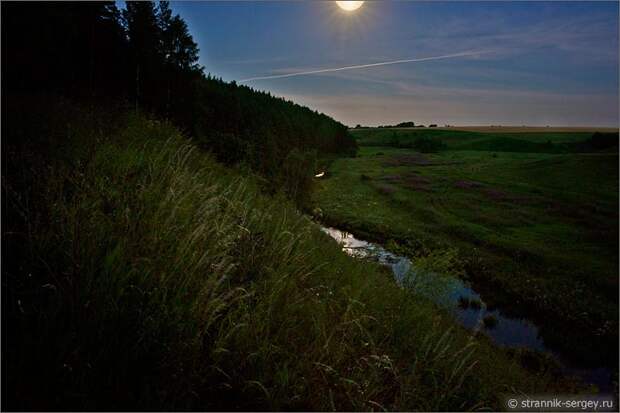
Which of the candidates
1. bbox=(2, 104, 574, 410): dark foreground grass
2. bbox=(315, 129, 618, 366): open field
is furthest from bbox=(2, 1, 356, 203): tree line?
bbox=(315, 129, 618, 366): open field

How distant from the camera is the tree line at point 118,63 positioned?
12.8 meters

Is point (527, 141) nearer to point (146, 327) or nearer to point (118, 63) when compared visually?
point (118, 63)

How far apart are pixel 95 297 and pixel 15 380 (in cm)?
68

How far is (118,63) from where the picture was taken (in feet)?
78.0

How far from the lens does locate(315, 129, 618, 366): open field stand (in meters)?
17.8

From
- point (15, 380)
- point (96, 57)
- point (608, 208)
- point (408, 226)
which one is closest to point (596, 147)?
point (608, 208)

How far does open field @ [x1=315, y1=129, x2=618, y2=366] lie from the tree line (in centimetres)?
1281

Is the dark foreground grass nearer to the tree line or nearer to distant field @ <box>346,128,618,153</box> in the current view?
the tree line

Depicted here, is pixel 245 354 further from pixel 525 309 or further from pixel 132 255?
pixel 525 309

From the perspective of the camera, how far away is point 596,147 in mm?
73750

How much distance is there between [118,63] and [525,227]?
36.7 m

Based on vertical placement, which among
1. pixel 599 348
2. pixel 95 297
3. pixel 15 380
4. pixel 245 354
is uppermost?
pixel 95 297

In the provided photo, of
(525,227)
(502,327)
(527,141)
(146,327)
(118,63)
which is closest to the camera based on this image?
(146,327)

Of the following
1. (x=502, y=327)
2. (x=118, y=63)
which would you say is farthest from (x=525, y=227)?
(x=118, y=63)
